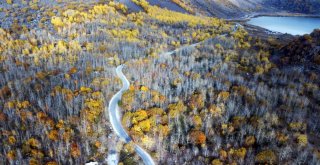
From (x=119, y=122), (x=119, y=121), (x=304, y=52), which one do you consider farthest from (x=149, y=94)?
(x=304, y=52)

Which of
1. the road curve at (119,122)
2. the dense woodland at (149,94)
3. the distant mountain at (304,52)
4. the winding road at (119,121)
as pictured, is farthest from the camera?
the distant mountain at (304,52)

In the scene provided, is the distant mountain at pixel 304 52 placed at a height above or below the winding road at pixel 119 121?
above

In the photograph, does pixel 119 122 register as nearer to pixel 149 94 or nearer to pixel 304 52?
pixel 149 94

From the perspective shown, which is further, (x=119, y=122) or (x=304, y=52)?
(x=304, y=52)

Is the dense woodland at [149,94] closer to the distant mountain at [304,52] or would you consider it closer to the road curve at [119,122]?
the distant mountain at [304,52]

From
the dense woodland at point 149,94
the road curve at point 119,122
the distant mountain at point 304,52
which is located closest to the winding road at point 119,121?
the road curve at point 119,122

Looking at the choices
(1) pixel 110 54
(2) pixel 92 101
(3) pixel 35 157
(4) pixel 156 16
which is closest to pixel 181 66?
(1) pixel 110 54

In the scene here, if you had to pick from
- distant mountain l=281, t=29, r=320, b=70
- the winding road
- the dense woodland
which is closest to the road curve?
the winding road

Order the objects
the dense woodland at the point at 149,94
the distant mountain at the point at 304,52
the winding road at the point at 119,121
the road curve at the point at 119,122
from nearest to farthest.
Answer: the road curve at the point at 119,122 < the winding road at the point at 119,121 < the dense woodland at the point at 149,94 < the distant mountain at the point at 304,52

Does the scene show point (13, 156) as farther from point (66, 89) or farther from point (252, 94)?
point (252, 94)

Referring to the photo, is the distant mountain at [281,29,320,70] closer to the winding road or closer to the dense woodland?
the dense woodland
